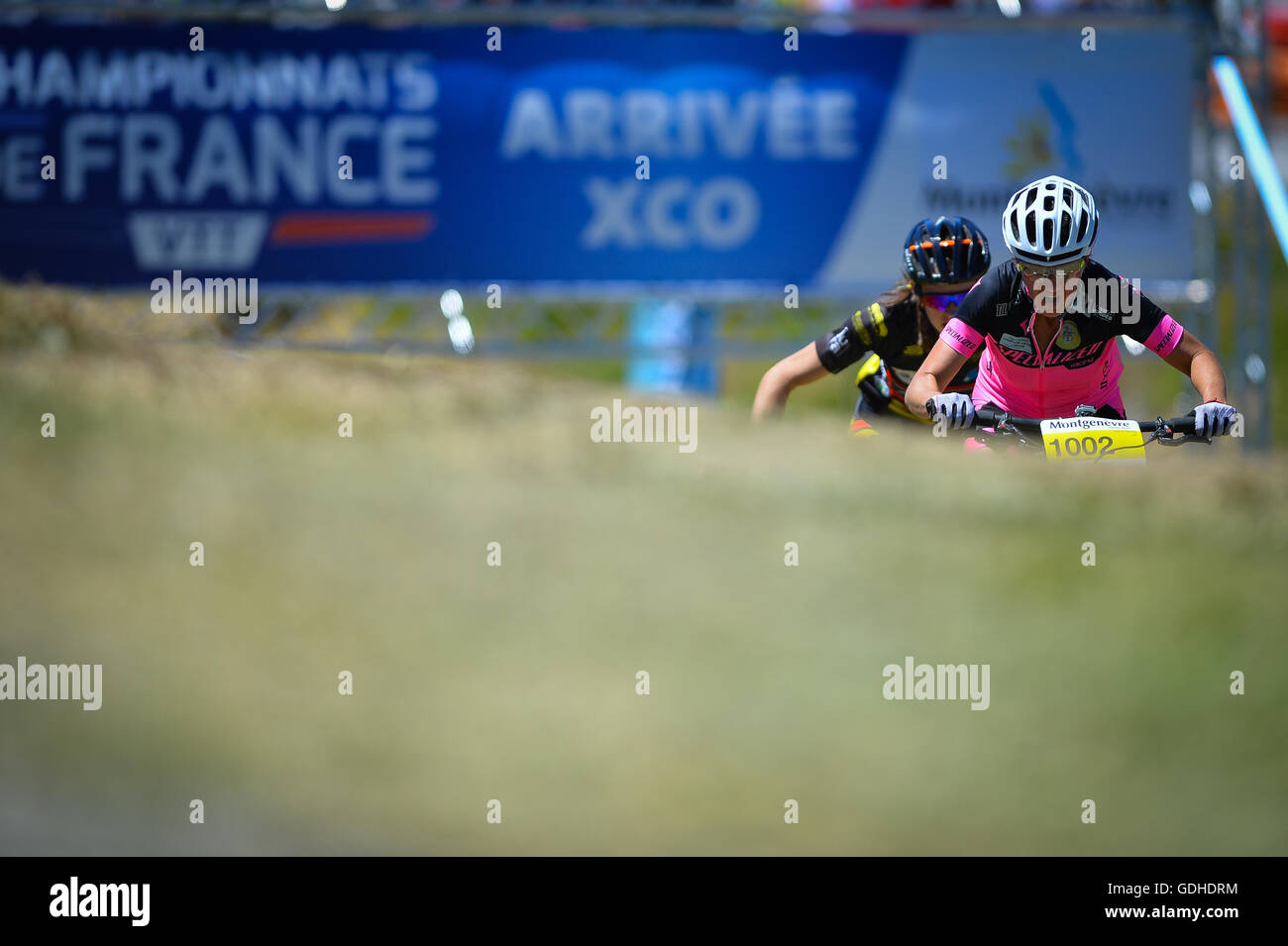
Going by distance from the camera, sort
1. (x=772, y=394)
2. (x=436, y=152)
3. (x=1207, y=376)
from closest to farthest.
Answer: (x=1207, y=376)
(x=772, y=394)
(x=436, y=152)

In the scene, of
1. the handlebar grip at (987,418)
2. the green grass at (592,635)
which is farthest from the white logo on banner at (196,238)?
the handlebar grip at (987,418)

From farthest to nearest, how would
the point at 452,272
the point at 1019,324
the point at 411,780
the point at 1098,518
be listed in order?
the point at 452,272
the point at 1019,324
the point at 1098,518
the point at 411,780

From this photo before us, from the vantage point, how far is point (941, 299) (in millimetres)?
6363

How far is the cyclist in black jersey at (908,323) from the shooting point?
6242mm

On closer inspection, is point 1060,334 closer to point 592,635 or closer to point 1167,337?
point 1167,337

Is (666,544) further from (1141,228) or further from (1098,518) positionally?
(1141,228)

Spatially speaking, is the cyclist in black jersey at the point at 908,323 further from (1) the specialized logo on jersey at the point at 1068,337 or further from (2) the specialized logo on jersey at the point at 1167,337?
(2) the specialized logo on jersey at the point at 1167,337

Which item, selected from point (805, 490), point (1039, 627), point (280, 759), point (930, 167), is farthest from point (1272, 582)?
point (930, 167)

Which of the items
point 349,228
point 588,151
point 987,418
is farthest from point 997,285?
point 349,228

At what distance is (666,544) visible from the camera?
3801 millimetres

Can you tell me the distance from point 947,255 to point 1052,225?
901 millimetres

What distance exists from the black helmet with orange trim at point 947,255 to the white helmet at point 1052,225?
76 centimetres

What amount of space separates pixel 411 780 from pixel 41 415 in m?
1.69

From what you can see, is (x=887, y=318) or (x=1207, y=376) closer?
(x=1207, y=376)
